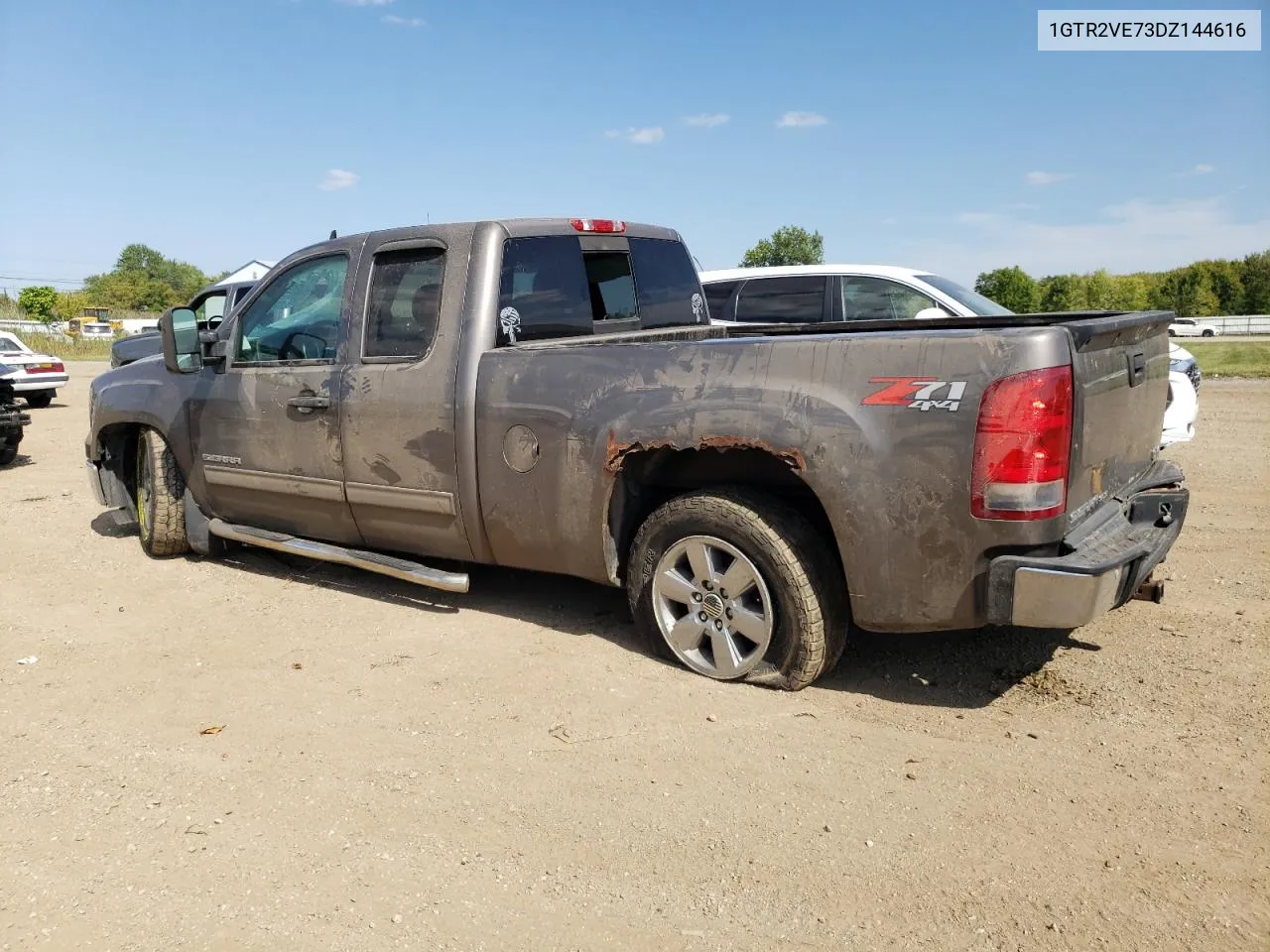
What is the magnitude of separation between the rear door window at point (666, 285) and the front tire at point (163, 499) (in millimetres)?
3125

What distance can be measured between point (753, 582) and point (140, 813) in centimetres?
227

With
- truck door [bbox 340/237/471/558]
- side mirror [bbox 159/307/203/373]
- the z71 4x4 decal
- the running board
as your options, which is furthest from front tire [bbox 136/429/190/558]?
the z71 4x4 decal

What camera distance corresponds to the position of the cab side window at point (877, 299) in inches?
347

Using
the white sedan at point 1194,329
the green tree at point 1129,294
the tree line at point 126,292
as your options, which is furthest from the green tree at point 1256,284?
the tree line at point 126,292

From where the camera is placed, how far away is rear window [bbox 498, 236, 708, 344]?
4.80 m

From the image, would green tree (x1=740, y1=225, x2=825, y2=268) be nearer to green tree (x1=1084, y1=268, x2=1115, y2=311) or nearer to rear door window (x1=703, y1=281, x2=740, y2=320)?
green tree (x1=1084, y1=268, x2=1115, y2=311)

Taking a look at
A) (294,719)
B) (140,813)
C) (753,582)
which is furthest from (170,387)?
(753,582)

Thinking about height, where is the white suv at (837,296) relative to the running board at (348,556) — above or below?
above

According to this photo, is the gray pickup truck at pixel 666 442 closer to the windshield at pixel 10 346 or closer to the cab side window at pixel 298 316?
the cab side window at pixel 298 316

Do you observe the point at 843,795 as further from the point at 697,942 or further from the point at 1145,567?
the point at 1145,567

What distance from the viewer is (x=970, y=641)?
179 inches

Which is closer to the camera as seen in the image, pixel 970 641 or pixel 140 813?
pixel 140 813

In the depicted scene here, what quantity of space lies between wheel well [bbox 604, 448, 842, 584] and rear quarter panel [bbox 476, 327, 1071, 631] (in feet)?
0.27

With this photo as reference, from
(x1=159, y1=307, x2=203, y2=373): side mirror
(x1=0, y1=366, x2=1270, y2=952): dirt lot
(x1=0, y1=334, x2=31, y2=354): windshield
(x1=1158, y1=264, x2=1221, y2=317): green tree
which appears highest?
(x1=1158, y1=264, x2=1221, y2=317): green tree
